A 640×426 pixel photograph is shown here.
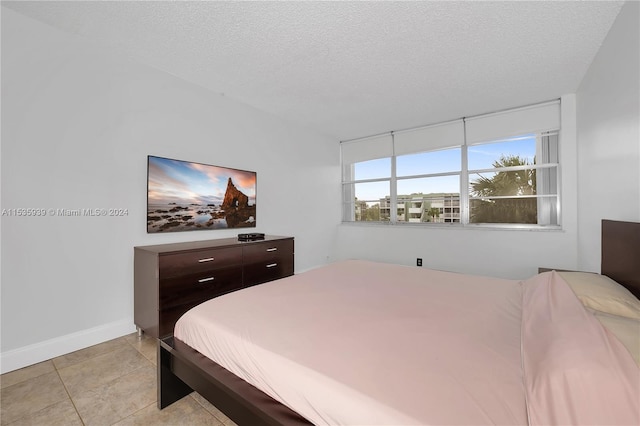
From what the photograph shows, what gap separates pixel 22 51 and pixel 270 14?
2.01 meters

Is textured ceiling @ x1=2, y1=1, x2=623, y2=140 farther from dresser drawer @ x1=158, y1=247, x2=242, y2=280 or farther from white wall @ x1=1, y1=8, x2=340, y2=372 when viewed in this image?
dresser drawer @ x1=158, y1=247, x2=242, y2=280

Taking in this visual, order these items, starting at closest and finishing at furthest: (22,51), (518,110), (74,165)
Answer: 1. (22,51)
2. (74,165)
3. (518,110)

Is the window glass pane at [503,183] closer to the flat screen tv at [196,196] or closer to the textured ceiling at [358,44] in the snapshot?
the textured ceiling at [358,44]

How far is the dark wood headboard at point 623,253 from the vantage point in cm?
160

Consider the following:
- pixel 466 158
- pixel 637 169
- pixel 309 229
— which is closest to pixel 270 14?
pixel 637 169

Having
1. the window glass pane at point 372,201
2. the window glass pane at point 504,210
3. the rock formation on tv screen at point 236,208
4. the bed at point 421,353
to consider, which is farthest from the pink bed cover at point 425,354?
the window glass pane at point 372,201

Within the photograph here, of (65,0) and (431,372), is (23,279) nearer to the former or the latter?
(65,0)

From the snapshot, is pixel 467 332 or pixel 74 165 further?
pixel 74 165

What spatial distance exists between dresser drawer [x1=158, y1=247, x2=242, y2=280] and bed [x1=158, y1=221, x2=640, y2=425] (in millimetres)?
876

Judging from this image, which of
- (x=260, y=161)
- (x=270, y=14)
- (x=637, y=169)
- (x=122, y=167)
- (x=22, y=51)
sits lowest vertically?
(x=637, y=169)

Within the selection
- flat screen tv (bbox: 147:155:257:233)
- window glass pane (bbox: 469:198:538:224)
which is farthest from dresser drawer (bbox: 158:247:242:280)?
window glass pane (bbox: 469:198:538:224)

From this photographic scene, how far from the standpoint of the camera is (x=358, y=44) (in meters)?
2.45

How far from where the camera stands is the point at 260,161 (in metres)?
4.05

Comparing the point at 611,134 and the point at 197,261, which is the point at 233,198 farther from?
the point at 611,134
